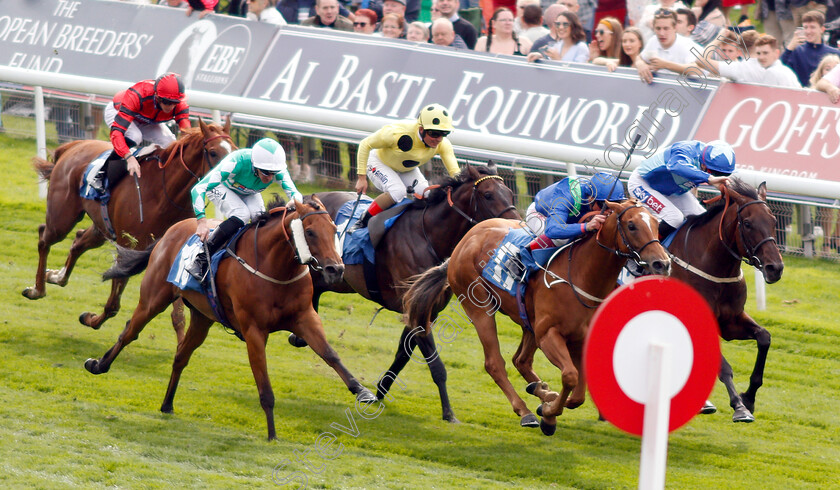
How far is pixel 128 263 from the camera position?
24.2ft

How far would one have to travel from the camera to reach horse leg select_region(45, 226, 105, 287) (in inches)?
346

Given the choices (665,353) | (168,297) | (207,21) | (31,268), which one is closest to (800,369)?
(168,297)

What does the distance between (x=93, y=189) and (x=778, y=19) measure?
23.5 ft

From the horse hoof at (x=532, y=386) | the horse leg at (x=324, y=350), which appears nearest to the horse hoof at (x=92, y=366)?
the horse leg at (x=324, y=350)

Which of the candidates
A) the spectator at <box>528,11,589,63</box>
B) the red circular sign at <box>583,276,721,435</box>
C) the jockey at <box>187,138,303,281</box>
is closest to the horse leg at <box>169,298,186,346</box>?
the jockey at <box>187,138,303,281</box>

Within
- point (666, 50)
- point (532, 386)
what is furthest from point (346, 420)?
point (666, 50)

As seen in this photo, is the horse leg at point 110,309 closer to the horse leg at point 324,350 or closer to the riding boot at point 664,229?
the horse leg at point 324,350

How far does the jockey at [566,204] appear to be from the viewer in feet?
20.4

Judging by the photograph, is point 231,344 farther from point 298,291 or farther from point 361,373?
point 298,291

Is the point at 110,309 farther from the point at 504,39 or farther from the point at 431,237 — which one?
the point at 504,39

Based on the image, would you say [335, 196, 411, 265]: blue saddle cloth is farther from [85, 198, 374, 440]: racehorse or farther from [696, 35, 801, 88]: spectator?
[696, 35, 801, 88]: spectator

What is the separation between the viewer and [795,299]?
9219 mm

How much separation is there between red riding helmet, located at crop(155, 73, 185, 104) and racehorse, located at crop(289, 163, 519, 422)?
5.74ft

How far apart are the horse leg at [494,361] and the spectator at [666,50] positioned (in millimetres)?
3899
